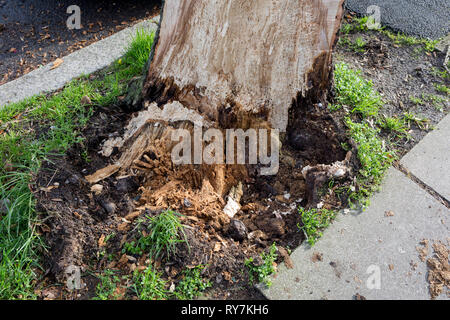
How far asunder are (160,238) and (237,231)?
0.46 metres

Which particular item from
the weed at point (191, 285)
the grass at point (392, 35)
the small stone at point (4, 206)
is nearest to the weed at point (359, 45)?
the grass at point (392, 35)

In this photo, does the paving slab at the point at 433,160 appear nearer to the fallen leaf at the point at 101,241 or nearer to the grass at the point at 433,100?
the grass at the point at 433,100

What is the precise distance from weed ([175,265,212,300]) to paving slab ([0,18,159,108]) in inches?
84.3

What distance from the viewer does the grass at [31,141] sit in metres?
2.24

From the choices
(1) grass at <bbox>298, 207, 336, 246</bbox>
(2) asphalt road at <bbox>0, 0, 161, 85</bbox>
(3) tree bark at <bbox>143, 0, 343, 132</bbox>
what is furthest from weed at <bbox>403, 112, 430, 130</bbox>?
(2) asphalt road at <bbox>0, 0, 161, 85</bbox>

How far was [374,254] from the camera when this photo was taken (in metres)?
2.29

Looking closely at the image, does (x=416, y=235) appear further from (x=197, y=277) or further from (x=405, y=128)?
(x=197, y=277)

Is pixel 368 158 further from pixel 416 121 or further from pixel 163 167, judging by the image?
pixel 163 167

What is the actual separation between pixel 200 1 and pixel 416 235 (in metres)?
1.89

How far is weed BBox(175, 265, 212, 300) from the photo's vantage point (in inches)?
83.9

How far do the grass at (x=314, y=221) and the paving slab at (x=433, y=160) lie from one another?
0.77 meters

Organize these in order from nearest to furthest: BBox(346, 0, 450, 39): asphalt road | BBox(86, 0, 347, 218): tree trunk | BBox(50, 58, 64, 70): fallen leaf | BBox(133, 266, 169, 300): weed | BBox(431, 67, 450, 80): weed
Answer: BBox(133, 266, 169, 300): weed
BBox(86, 0, 347, 218): tree trunk
BBox(431, 67, 450, 80): weed
BBox(50, 58, 64, 70): fallen leaf
BBox(346, 0, 450, 39): asphalt road

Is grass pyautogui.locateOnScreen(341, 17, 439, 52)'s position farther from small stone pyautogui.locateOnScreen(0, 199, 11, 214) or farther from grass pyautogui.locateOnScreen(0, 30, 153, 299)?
small stone pyautogui.locateOnScreen(0, 199, 11, 214)

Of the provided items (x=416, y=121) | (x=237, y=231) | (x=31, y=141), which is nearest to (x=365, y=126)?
(x=416, y=121)
